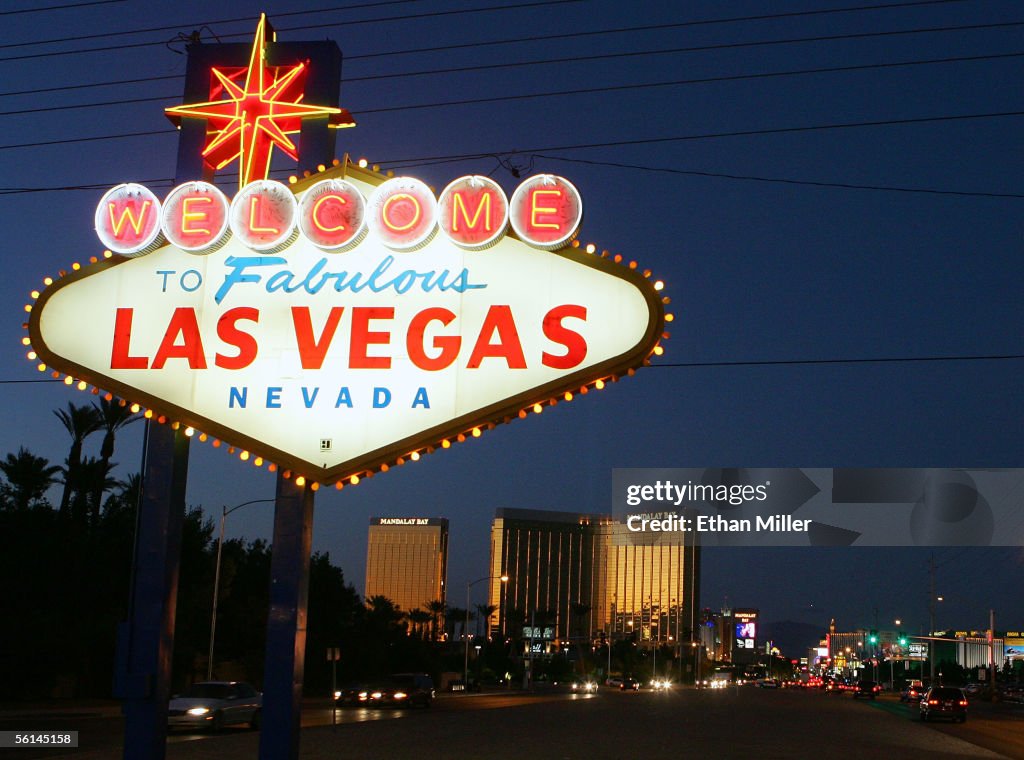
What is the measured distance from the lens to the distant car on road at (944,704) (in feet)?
153

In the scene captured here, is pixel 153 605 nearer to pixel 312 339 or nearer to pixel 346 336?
pixel 312 339

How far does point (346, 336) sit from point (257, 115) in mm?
3560

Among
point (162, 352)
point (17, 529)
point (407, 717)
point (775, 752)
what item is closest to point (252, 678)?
point (17, 529)

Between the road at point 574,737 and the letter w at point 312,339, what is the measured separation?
1072 cm

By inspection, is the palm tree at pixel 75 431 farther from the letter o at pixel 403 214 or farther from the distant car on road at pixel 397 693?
the letter o at pixel 403 214

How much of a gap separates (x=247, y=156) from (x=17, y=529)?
4081 centimetres

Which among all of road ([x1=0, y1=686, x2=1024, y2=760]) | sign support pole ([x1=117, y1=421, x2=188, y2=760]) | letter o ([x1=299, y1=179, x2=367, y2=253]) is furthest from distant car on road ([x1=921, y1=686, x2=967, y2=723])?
letter o ([x1=299, y1=179, x2=367, y2=253])

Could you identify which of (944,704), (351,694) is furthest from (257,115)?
(944,704)

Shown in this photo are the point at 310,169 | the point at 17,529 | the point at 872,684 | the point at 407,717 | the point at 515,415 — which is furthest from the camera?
the point at 872,684

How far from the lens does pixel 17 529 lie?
167 feet

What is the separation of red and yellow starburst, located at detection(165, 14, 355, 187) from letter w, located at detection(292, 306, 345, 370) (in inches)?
90.6

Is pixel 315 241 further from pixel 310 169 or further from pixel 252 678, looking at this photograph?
pixel 252 678

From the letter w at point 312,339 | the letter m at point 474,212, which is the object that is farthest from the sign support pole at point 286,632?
the letter m at point 474,212

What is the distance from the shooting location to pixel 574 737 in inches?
1202
